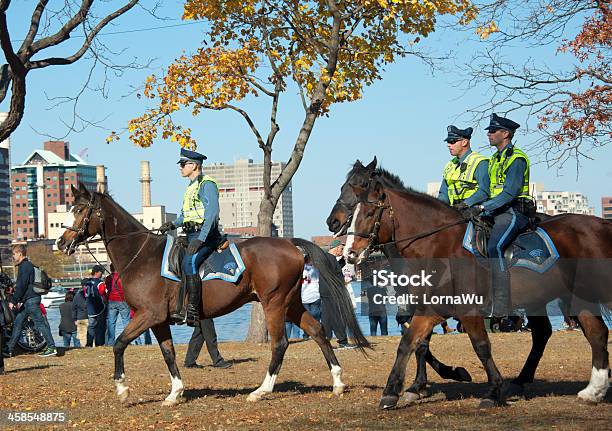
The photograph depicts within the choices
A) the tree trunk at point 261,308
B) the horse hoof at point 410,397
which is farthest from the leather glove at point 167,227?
the tree trunk at point 261,308

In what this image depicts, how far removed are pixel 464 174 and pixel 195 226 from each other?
361cm

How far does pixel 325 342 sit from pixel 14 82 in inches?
291

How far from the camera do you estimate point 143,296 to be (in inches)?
472

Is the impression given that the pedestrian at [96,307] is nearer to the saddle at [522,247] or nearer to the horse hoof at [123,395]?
the horse hoof at [123,395]

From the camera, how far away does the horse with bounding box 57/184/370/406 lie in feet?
39.5

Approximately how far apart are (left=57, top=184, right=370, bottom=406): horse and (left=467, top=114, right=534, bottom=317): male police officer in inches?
103

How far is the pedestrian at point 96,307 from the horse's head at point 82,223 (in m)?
12.0

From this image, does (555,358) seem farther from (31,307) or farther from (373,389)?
(31,307)

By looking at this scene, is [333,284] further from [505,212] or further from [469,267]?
[505,212]

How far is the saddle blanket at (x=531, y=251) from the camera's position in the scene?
10711 mm

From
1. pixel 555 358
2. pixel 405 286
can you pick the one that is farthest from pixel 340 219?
pixel 555 358

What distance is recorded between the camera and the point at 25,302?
67.8 feet

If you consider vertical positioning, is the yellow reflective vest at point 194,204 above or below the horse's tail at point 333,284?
above

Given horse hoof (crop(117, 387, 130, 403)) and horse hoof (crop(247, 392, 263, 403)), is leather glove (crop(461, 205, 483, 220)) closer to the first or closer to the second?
horse hoof (crop(247, 392, 263, 403))
